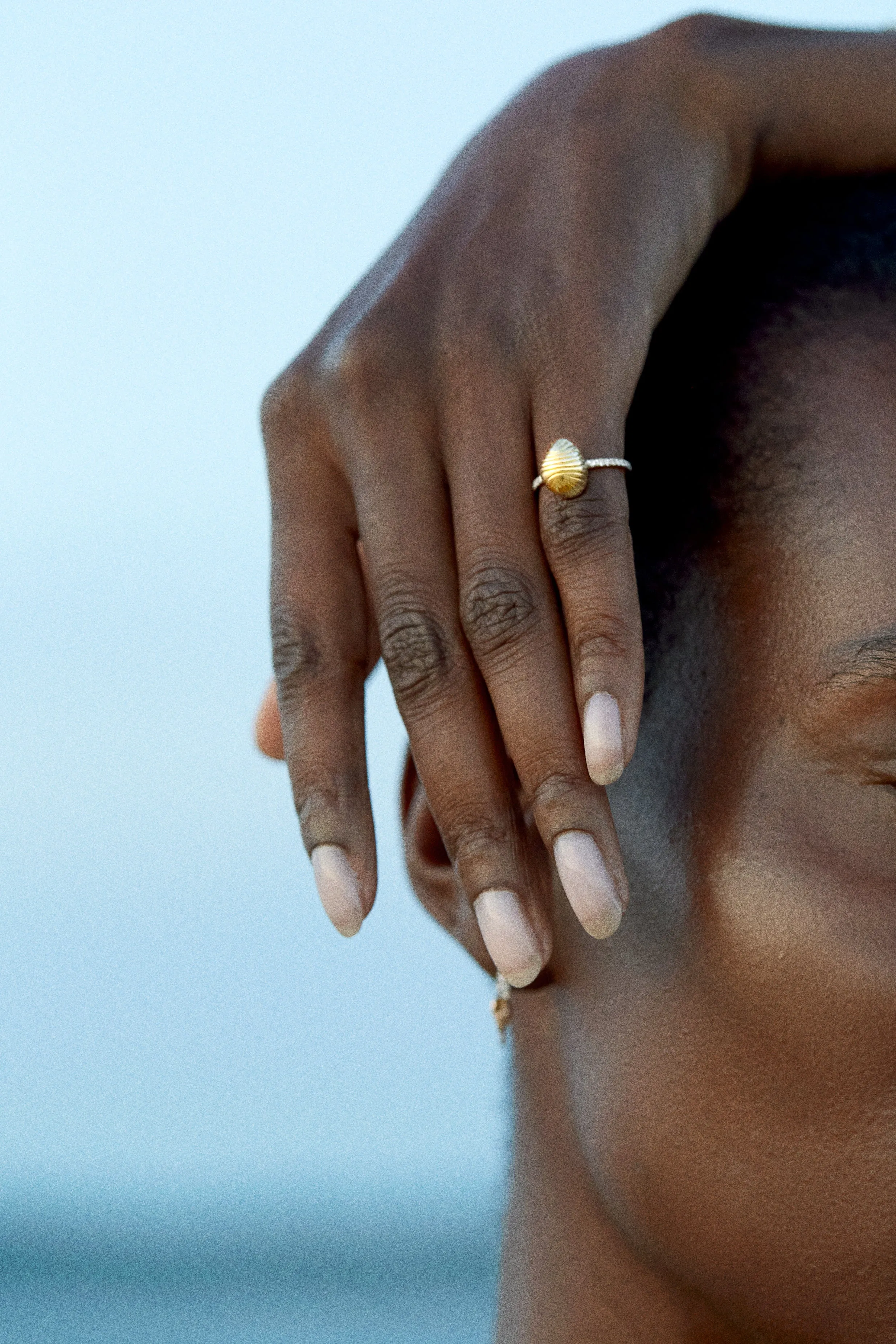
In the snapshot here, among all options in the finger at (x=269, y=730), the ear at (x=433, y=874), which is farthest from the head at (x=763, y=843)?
the finger at (x=269, y=730)

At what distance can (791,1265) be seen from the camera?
137 centimetres

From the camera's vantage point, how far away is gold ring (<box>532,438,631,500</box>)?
1.21 metres

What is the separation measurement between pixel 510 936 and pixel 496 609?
0.77ft

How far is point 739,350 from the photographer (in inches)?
61.6

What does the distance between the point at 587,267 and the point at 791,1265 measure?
0.83 m

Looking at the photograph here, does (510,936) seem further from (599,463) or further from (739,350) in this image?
(739,350)

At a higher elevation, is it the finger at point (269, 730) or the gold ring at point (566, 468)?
the gold ring at point (566, 468)

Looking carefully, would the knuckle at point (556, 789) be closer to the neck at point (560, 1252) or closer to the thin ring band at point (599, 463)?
the thin ring band at point (599, 463)

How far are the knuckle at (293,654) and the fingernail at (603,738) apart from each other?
0.77ft

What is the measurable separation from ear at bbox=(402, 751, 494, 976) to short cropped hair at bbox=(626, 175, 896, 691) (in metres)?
0.30

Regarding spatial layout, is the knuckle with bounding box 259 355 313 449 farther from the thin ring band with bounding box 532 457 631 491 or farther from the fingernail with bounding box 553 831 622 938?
the fingernail with bounding box 553 831 622 938

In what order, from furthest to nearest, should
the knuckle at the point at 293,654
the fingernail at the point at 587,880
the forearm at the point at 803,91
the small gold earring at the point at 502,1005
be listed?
the small gold earring at the point at 502,1005, the forearm at the point at 803,91, the knuckle at the point at 293,654, the fingernail at the point at 587,880

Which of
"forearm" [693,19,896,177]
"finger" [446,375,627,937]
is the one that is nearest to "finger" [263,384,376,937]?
"finger" [446,375,627,937]

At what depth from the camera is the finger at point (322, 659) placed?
4.04ft
